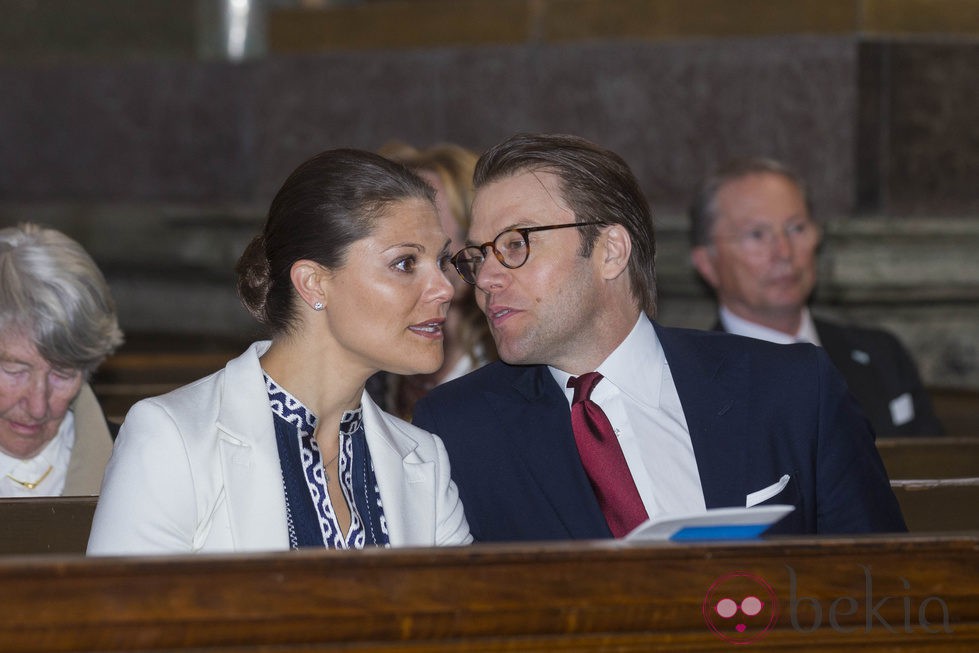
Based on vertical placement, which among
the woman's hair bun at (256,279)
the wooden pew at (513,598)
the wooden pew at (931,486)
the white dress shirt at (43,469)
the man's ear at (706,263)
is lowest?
the wooden pew at (931,486)

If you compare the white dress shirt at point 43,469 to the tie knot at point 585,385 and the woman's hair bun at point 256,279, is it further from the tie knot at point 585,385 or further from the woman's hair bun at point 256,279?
the tie knot at point 585,385

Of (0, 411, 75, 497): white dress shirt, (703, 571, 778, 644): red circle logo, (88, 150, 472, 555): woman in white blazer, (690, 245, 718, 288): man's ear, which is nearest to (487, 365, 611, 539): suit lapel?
(88, 150, 472, 555): woman in white blazer

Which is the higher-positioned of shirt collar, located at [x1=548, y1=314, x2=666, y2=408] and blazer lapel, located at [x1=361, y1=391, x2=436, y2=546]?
shirt collar, located at [x1=548, y1=314, x2=666, y2=408]

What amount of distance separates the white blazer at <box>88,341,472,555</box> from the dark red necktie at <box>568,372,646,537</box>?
0.35 meters

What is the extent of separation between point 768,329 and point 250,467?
8.10 feet

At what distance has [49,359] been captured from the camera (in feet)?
10.2

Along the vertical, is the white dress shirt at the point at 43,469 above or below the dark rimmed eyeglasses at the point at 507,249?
below

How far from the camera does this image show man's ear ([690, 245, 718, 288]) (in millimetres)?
4703

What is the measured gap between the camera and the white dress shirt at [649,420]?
2.75m

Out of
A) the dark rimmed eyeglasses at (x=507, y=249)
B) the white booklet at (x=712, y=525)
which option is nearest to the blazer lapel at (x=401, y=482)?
the dark rimmed eyeglasses at (x=507, y=249)

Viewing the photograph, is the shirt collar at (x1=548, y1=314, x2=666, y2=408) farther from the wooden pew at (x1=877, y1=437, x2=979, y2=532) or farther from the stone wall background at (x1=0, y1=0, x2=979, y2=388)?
the stone wall background at (x1=0, y1=0, x2=979, y2=388)

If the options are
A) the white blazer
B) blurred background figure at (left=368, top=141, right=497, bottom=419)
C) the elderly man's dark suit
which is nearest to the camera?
the white blazer

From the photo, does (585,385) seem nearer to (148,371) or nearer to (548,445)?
(548,445)

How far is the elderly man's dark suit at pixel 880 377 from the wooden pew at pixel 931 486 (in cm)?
83
